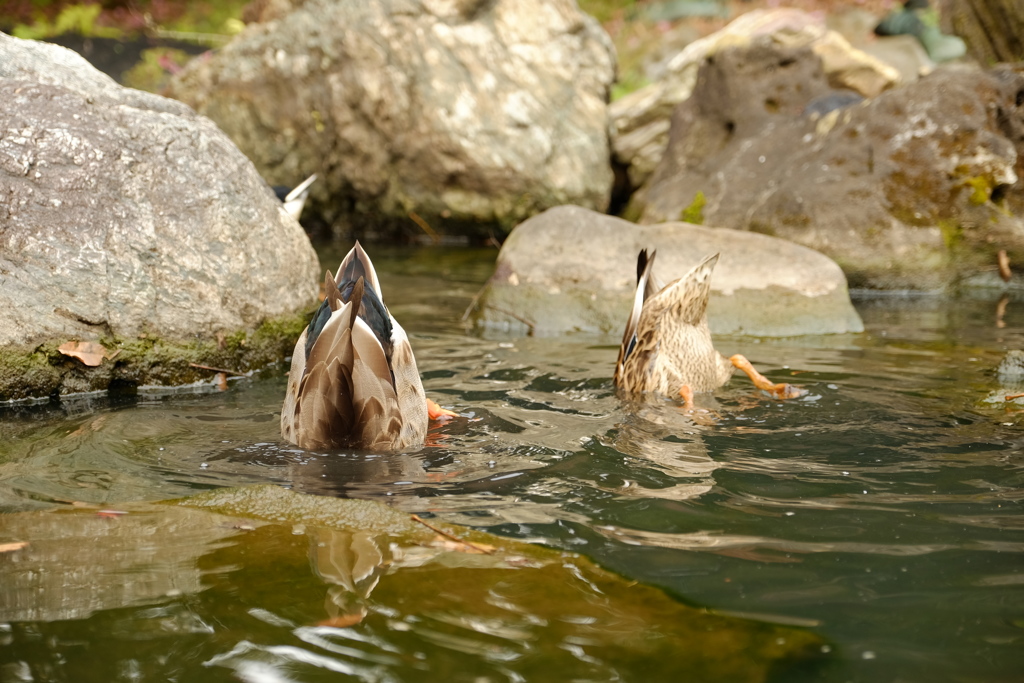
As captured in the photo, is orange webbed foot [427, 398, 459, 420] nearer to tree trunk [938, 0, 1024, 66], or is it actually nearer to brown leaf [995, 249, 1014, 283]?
brown leaf [995, 249, 1014, 283]

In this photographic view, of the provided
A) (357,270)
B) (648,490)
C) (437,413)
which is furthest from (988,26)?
(648,490)

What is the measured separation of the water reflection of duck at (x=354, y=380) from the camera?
3.54m

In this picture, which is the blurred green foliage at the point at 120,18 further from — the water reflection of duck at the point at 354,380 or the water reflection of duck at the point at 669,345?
the water reflection of duck at the point at 354,380

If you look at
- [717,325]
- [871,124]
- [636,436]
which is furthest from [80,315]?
[871,124]

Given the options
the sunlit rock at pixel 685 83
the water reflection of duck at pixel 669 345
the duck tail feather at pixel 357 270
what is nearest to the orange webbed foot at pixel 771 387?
the water reflection of duck at pixel 669 345

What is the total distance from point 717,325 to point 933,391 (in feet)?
6.64

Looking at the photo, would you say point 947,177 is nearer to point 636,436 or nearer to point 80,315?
point 636,436

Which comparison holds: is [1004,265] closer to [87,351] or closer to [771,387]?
[771,387]

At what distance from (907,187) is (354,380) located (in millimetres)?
6491

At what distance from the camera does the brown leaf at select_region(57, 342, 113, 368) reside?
4.73m

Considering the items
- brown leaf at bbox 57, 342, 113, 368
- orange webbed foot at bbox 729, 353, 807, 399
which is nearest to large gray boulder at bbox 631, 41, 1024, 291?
orange webbed foot at bbox 729, 353, 807, 399

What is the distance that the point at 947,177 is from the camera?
8.26 meters

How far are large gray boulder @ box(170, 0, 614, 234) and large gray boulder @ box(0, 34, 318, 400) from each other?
5716 millimetres

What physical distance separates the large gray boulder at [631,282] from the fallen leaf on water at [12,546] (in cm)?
431
